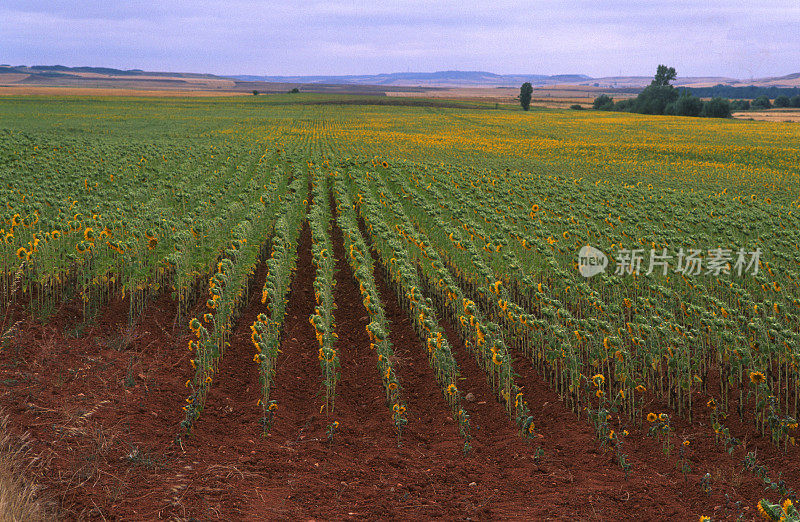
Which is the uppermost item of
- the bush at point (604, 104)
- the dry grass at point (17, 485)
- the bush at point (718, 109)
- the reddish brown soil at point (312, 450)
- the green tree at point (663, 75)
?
the green tree at point (663, 75)

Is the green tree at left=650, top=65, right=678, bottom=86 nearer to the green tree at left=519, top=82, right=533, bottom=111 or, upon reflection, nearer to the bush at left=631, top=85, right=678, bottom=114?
the bush at left=631, top=85, right=678, bottom=114

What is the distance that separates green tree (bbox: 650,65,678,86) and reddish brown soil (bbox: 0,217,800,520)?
12134 cm

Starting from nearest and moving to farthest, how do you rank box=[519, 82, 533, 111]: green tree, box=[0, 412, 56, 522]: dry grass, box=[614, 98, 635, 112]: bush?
box=[0, 412, 56, 522]: dry grass, box=[519, 82, 533, 111]: green tree, box=[614, 98, 635, 112]: bush

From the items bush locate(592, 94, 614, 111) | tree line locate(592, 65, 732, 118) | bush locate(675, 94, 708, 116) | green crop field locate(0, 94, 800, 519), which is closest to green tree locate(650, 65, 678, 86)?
tree line locate(592, 65, 732, 118)

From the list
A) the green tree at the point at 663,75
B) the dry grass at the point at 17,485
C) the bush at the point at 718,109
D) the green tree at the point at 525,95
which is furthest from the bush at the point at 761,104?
the dry grass at the point at 17,485

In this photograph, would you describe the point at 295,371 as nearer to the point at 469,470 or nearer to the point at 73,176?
the point at 469,470

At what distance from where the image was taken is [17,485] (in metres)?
4.96

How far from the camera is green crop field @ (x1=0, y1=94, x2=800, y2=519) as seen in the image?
5980 millimetres

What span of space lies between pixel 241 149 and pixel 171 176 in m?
13.5

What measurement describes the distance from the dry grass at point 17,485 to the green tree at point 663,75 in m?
124

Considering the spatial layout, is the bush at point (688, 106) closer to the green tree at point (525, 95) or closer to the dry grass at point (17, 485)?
the green tree at point (525, 95)

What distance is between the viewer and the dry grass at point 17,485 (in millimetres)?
4516

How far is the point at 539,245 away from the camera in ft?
41.8

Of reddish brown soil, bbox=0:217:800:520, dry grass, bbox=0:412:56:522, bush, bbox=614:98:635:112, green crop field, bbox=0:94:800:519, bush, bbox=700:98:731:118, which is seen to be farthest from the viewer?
bush, bbox=614:98:635:112
